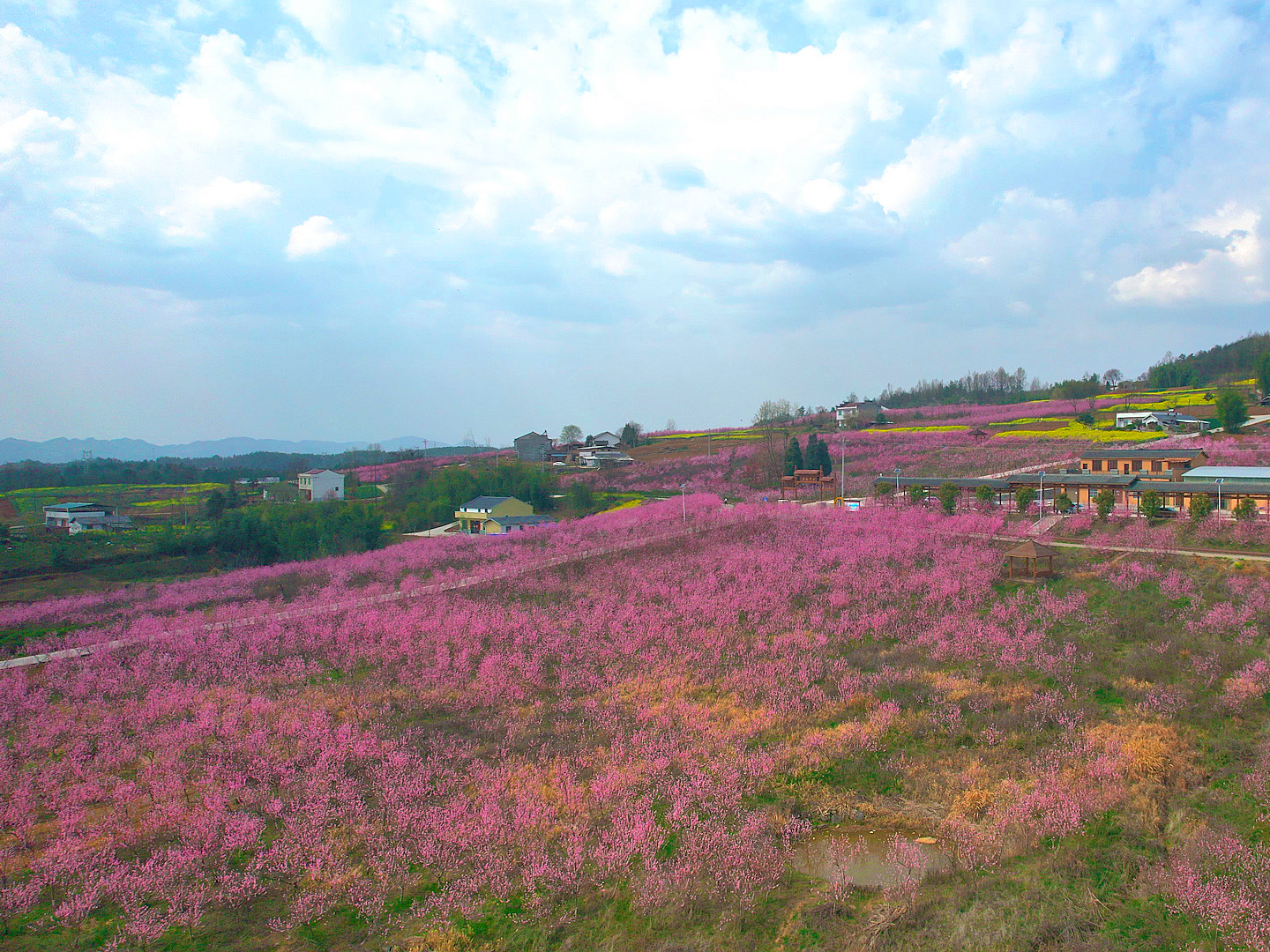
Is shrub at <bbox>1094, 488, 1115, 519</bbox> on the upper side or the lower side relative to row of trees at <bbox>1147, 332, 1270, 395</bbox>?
lower

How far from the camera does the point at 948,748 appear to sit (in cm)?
1603

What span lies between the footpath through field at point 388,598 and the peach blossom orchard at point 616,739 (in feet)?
1.94

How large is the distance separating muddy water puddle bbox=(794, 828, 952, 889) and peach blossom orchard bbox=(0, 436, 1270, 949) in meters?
0.25

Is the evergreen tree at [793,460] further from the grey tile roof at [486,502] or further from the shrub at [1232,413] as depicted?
the shrub at [1232,413]

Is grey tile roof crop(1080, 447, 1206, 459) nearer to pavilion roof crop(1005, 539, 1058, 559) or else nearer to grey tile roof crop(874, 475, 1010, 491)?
grey tile roof crop(874, 475, 1010, 491)

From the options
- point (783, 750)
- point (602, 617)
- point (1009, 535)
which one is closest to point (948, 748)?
point (783, 750)

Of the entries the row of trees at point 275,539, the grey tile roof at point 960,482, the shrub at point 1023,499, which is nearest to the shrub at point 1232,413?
the grey tile roof at point 960,482

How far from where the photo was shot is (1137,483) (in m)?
36.5

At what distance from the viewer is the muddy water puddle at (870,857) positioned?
11.9m

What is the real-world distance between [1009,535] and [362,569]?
31575 millimetres

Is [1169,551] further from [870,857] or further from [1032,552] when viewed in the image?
[870,857]

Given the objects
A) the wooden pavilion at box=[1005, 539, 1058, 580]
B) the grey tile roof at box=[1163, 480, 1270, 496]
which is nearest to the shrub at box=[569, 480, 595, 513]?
the wooden pavilion at box=[1005, 539, 1058, 580]

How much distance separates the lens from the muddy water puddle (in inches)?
468

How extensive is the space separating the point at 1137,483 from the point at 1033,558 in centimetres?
1465
